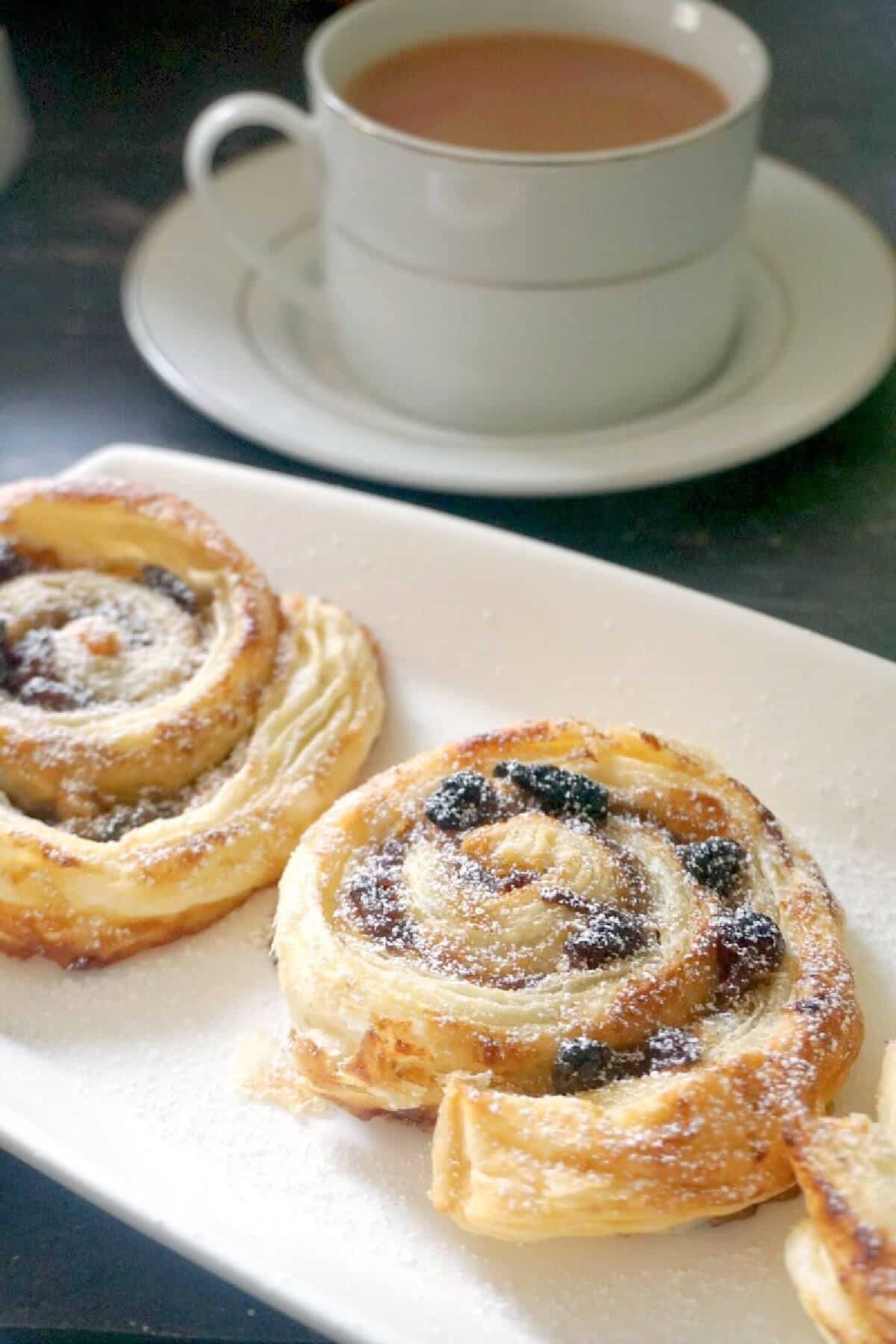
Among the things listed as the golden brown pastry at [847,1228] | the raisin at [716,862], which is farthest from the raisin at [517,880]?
the golden brown pastry at [847,1228]

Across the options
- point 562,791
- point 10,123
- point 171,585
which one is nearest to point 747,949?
point 562,791

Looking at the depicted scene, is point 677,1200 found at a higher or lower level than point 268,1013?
higher

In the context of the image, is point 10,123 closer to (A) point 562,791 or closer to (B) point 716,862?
(A) point 562,791

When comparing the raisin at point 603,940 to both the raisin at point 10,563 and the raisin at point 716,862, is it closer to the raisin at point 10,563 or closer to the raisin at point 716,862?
the raisin at point 716,862

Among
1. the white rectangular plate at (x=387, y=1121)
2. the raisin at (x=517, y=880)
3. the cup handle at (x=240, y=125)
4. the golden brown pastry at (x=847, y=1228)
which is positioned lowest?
the white rectangular plate at (x=387, y=1121)

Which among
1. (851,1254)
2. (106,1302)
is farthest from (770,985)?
(106,1302)

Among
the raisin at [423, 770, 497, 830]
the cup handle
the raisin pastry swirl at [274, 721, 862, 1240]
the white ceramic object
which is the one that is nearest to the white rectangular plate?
the raisin pastry swirl at [274, 721, 862, 1240]

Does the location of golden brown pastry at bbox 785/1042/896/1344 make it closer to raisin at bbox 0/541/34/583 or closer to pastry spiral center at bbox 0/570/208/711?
pastry spiral center at bbox 0/570/208/711

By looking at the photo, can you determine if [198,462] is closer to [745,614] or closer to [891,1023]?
[745,614]
